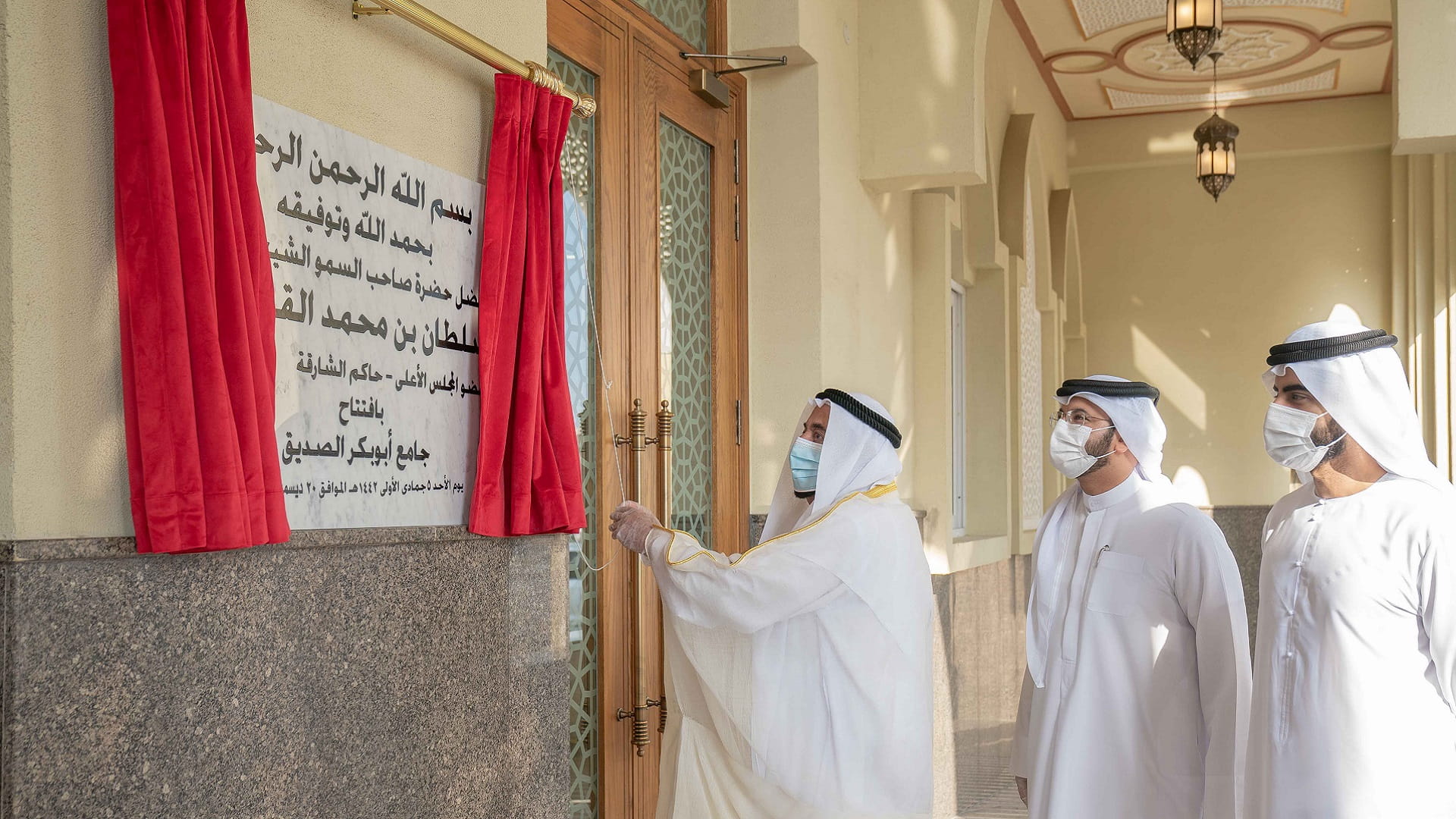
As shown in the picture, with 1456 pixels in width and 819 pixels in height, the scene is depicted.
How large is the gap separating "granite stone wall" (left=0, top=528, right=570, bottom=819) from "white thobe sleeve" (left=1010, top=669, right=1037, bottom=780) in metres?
1.36

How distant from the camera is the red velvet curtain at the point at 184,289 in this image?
1745 mm

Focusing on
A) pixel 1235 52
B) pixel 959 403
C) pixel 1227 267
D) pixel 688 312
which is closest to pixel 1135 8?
pixel 1235 52

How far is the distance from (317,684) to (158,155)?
95 cm

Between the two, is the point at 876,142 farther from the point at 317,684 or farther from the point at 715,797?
the point at 317,684

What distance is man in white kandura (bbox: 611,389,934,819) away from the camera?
9.92ft

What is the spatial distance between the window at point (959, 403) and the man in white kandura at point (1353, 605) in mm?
4722

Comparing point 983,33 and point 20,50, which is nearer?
point 20,50

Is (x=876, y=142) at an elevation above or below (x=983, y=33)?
below

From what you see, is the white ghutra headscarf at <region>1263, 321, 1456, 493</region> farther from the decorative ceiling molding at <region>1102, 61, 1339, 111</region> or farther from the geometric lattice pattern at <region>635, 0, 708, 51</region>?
the decorative ceiling molding at <region>1102, 61, 1339, 111</region>

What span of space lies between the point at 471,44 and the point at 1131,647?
2.22m

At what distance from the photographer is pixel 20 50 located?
1.65m

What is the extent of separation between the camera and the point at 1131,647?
3.22 m

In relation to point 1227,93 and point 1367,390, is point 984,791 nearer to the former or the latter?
point 1367,390

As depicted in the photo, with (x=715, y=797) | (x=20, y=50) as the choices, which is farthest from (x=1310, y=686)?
(x=20, y=50)
